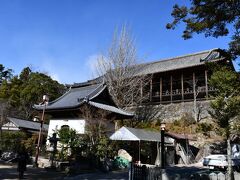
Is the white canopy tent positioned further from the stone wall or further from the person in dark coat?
the stone wall

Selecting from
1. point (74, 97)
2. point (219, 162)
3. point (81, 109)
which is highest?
point (74, 97)

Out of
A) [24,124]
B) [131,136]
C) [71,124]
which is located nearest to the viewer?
[131,136]

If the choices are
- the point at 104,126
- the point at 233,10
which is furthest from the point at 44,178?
the point at 233,10

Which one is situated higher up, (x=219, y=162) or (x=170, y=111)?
(x=170, y=111)

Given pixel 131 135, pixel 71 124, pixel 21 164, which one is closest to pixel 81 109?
pixel 71 124

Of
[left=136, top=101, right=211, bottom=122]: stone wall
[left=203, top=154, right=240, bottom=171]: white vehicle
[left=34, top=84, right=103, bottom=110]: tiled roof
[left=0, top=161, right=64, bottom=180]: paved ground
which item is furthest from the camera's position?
[left=136, top=101, right=211, bottom=122]: stone wall

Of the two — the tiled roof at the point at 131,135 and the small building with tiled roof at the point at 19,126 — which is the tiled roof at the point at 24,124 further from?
the tiled roof at the point at 131,135

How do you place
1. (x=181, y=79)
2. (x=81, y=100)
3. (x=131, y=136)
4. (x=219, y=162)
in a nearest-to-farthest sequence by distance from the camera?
1. (x=219, y=162)
2. (x=131, y=136)
3. (x=81, y=100)
4. (x=181, y=79)

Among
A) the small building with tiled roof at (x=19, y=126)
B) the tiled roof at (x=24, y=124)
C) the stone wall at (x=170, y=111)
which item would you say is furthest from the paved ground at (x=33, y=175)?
the tiled roof at (x=24, y=124)

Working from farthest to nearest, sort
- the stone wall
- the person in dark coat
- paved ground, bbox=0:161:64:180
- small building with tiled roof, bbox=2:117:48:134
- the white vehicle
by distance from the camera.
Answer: small building with tiled roof, bbox=2:117:48:134 < the stone wall < the white vehicle < paved ground, bbox=0:161:64:180 < the person in dark coat

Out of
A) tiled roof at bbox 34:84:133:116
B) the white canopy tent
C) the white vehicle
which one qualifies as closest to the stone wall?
tiled roof at bbox 34:84:133:116

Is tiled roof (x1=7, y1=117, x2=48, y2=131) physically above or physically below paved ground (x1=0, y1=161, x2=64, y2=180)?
above

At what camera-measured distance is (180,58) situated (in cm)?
3806

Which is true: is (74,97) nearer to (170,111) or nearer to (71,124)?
(71,124)
